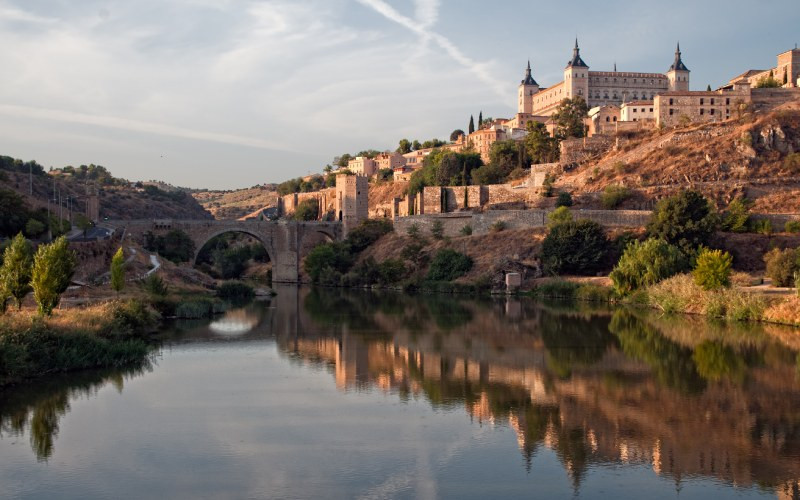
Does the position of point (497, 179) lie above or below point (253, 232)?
above

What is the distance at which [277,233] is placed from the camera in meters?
61.8

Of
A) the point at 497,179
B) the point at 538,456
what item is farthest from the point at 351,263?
the point at 538,456

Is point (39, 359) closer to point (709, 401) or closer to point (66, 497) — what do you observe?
point (66, 497)

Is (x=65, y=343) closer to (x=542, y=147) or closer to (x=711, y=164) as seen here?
(x=711, y=164)

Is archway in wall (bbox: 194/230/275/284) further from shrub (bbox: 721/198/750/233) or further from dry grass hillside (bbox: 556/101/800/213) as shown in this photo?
shrub (bbox: 721/198/750/233)

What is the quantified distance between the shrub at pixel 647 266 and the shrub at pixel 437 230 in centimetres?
1857

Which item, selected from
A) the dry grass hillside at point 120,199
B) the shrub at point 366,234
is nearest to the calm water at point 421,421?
the shrub at point 366,234

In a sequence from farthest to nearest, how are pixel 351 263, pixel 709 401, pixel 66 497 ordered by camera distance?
pixel 351 263 → pixel 709 401 → pixel 66 497

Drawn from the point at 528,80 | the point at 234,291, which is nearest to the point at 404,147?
the point at 528,80

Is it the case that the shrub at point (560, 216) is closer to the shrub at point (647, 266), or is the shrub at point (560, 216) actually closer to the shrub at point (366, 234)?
the shrub at point (647, 266)

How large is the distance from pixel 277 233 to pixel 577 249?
26138 millimetres

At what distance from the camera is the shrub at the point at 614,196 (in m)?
51.7

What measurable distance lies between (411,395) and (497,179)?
50.7 m

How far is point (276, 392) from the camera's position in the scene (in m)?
18.0
